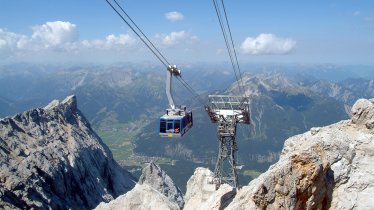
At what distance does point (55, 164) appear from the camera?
10188 centimetres

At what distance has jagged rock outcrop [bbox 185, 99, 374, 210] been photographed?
70.1 ft

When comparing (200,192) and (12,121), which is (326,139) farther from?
(12,121)

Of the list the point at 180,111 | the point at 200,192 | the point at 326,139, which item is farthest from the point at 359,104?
the point at 200,192

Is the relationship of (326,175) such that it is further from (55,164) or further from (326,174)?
(55,164)

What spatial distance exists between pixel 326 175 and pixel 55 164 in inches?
3494

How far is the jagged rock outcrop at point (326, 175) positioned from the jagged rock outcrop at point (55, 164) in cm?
6614

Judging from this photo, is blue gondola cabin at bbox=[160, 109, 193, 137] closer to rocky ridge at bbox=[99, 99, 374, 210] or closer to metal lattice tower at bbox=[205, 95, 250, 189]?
metal lattice tower at bbox=[205, 95, 250, 189]

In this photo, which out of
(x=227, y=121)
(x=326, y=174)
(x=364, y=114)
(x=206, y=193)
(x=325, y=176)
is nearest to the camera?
(x=325, y=176)

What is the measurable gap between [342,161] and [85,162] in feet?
325

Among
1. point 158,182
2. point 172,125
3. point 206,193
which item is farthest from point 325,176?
point 158,182

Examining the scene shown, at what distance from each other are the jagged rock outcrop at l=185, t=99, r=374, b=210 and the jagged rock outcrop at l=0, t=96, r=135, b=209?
66139mm

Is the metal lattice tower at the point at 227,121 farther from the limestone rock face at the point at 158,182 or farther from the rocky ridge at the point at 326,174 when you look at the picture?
the limestone rock face at the point at 158,182

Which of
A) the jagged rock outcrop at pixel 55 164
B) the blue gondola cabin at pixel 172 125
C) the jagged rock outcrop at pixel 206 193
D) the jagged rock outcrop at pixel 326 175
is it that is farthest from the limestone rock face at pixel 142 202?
the jagged rock outcrop at pixel 55 164

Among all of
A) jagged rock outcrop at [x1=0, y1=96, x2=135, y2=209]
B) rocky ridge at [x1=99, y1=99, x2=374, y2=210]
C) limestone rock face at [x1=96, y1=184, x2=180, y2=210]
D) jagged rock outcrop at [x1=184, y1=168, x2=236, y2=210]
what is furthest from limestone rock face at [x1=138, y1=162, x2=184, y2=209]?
rocky ridge at [x1=99, y1=99, x2=374, y2=210]
